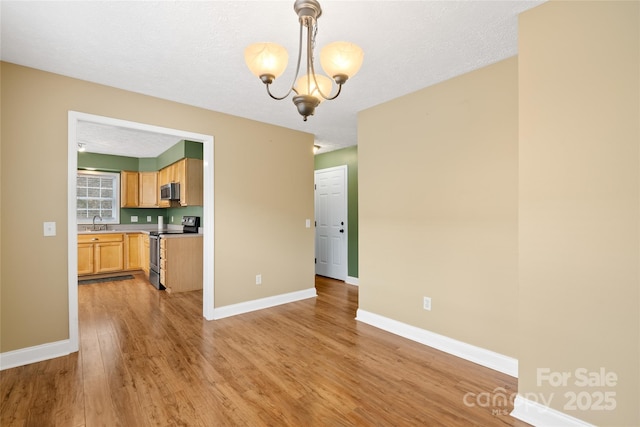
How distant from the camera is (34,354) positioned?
2484mm

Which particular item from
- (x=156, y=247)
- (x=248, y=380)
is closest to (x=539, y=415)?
(x=248, y=380)

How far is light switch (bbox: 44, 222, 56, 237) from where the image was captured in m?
2.55

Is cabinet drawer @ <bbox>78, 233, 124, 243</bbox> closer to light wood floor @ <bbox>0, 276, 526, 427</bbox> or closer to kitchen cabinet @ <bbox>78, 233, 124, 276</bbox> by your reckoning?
kitchen cabinet @ <bbox>78, 233, 124, 276</bbox>

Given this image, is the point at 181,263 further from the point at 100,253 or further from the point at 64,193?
the point at 64,193

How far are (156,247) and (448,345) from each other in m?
4.63

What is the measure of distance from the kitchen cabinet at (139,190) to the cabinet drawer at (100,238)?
2.87ft

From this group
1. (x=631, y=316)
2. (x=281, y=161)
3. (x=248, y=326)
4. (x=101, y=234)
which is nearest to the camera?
(x=631, y=316)

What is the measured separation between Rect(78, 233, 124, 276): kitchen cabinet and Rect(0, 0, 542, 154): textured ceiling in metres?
3.97

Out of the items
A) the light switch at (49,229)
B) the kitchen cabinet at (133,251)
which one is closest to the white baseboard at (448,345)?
the light switch at (49,229)

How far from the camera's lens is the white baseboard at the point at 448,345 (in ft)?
7.70

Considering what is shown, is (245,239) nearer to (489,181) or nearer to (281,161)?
(281,161)

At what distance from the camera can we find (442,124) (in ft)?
9.09

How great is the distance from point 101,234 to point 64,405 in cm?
452

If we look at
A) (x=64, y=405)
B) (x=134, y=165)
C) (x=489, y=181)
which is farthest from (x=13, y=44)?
(x=134, y=165)
